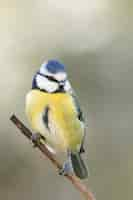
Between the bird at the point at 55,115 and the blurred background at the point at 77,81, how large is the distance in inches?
9.3

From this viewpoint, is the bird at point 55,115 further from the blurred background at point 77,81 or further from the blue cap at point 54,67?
the blurred background at point 77,81

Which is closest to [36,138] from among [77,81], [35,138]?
[35,138]

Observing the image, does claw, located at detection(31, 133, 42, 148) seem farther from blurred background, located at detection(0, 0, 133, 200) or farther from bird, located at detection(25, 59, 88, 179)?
blurred background, located at detection(0, 0, 133, 200)

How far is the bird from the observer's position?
793mm

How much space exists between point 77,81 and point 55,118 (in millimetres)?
324

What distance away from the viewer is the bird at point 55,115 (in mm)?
793

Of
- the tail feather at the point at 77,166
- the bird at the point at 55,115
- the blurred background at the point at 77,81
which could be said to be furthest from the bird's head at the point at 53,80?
the blurred background at the point at 77,81

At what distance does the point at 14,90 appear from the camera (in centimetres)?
107

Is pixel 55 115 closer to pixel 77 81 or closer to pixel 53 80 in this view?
pixel 53 80

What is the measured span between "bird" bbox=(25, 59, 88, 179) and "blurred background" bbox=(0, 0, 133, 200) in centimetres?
24

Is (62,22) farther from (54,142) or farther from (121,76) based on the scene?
(54,142)

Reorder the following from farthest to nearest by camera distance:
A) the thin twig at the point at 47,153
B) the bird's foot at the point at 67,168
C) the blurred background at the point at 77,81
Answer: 1. the blurred background at the point at 77,81
2. the bird's foot at the point at 67,168
3. the thin twig at the point at 47,153

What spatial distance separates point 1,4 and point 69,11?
18 cm

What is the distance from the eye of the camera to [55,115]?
799mm
